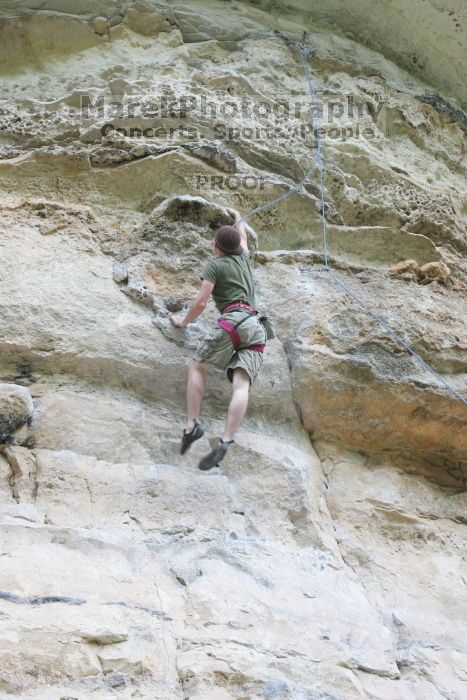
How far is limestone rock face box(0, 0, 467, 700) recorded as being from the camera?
344 cm

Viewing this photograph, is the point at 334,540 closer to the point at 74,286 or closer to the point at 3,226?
the point at 74,286

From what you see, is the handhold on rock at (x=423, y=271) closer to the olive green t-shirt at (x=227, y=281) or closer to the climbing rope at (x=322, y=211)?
the climbing rope at (x=322, y=211)

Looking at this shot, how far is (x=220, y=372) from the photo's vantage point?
488cm

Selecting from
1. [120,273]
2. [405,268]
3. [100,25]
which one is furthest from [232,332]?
[100,25]

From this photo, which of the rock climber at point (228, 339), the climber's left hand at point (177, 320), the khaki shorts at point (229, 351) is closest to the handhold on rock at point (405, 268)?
the rock climber at point (228, 339)

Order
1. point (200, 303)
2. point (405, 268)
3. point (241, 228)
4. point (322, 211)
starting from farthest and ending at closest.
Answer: point (322, 211)
point (405, 268)
point (241, 228)
point (200, 303)

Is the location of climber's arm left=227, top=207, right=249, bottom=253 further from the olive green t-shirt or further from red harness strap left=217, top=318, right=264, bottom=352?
red harness strap left=217, top=318, right=264, bottom=352

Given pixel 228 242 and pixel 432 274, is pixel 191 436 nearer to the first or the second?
pixel 228 242

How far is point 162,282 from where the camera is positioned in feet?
17.3

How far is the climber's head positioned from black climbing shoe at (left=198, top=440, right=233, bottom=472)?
4.44ft

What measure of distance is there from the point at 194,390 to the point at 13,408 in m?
1.04

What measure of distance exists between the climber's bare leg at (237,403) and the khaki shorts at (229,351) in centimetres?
4

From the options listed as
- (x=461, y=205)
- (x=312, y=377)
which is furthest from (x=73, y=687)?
(x=461, y=205)

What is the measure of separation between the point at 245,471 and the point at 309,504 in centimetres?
43
